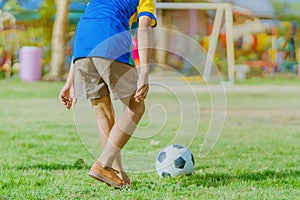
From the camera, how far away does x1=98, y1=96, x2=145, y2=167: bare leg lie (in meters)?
3.49

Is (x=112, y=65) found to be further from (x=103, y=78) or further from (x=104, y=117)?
(x=104, y=117)

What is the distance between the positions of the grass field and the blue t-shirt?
72 cm

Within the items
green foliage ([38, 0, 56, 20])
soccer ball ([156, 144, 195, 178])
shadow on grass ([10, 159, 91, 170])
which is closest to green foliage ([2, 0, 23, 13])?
green foliage ([38, 0, 56, 20])

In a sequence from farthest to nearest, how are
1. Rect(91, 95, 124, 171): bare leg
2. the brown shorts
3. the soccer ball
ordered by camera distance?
1. the soccer ball
2. Rect(91, 95, 124, 171): bare leg
3. the brown shorts

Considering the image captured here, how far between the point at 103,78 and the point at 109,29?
26 cm

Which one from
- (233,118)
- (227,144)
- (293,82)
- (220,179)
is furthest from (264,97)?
(220,179)

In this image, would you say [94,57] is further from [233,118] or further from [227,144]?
[233,118]

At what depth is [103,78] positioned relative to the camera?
3.48 m

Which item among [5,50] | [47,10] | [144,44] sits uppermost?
[144,44]

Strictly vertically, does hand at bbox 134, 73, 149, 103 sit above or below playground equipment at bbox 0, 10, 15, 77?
above

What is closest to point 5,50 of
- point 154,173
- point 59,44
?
point 59,44

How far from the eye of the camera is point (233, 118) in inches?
327

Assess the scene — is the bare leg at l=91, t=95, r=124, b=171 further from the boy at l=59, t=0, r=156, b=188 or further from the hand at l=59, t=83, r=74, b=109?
the hand at l=59, t=83, r=74, b=109

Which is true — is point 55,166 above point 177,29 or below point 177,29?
above
